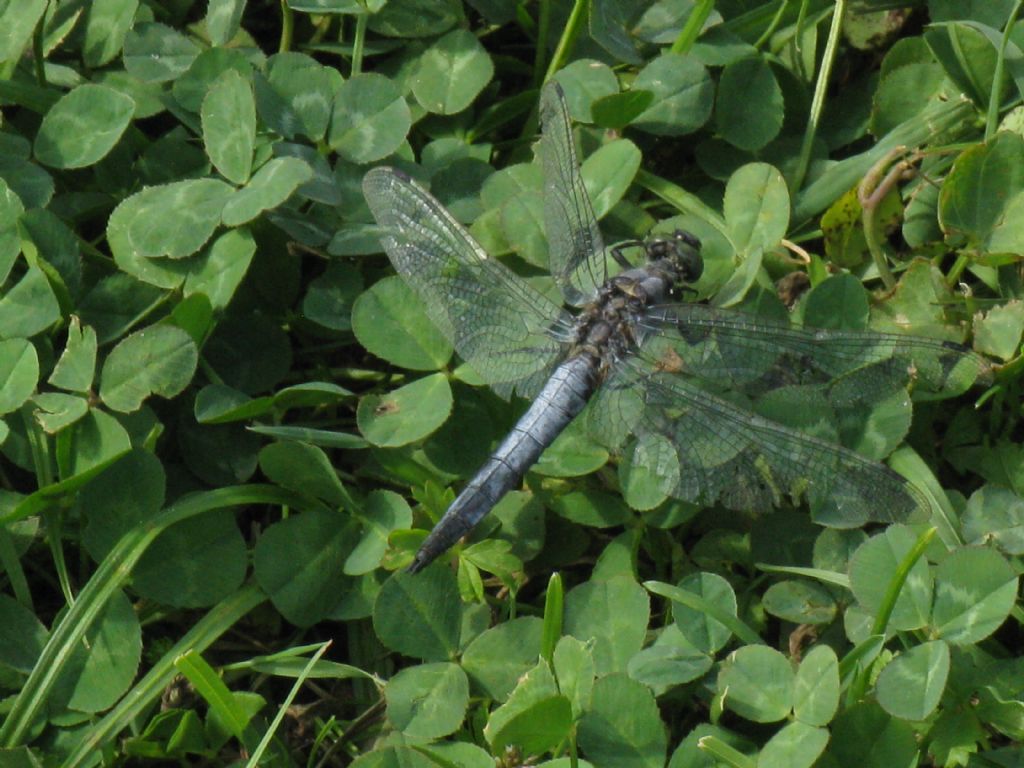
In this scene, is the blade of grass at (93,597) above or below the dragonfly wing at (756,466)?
below

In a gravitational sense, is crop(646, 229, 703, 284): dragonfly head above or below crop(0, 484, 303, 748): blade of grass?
above

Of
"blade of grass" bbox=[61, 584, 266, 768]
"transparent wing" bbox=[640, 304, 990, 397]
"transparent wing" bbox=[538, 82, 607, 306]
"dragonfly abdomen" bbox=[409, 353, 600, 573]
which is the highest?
"transparent wing" bbox=[538, 82, 607, 306]

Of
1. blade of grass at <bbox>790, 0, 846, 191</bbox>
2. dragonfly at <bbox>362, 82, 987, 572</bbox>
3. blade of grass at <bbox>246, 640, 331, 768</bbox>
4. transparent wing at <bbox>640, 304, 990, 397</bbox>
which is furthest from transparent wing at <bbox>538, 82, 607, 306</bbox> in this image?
blade of grass at <bbox>246, 640, 331, 768</bbox>

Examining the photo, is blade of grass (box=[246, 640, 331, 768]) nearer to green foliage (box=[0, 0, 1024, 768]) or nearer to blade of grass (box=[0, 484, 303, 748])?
green foliage (box=[0, 0, 1024, 768])

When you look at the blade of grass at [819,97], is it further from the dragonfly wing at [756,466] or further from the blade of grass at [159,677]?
the blade of grass at [159,677]

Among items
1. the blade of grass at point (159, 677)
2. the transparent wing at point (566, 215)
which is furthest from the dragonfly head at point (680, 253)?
the blade of grass at point (159, 677)

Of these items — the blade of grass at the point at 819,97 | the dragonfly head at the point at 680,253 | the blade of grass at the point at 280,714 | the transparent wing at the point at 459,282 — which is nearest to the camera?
the blade of grass at the point at 280,714

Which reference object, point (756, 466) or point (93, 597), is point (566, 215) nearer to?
point (756, 466)

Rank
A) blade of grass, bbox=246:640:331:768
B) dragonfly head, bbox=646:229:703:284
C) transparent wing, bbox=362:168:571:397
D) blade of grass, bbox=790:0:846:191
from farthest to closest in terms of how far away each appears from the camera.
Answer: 1. blade of grass, bbox=790:0:846:191
2. dragonfly head, bbox=646:229:703:284
3. transparent wing, bbox=362:168:571:397
4. blade of grass, bbox=246:640:331:768
